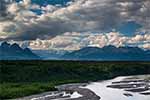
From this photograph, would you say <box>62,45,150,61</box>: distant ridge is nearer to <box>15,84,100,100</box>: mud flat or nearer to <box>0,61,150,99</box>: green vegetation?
<box>0,61,150,99</box>: green vegetation

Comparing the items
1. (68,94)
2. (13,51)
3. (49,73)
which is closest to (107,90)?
(68,94)

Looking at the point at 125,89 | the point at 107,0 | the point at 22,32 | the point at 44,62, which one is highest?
the point at 107,0

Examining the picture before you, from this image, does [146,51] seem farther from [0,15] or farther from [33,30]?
[0,15]

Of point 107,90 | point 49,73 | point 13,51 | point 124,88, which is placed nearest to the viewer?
point 13,51

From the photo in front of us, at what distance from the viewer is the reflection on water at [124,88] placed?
13.3 m

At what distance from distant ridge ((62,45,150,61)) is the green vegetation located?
40 centimetres

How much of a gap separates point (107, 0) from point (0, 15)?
161 inches

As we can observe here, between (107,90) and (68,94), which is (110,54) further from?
(68,94)

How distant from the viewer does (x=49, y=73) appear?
607 inches

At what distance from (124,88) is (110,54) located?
2066 millimetres

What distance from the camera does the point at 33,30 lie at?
13000 millimetres

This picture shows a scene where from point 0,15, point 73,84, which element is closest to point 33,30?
point 0,15

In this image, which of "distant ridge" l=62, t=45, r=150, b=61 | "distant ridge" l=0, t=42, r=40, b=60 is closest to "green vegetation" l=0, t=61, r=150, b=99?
"distant ridge" l=0, t=42, r=40, b=60

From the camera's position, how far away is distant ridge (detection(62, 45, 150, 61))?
1528cm
